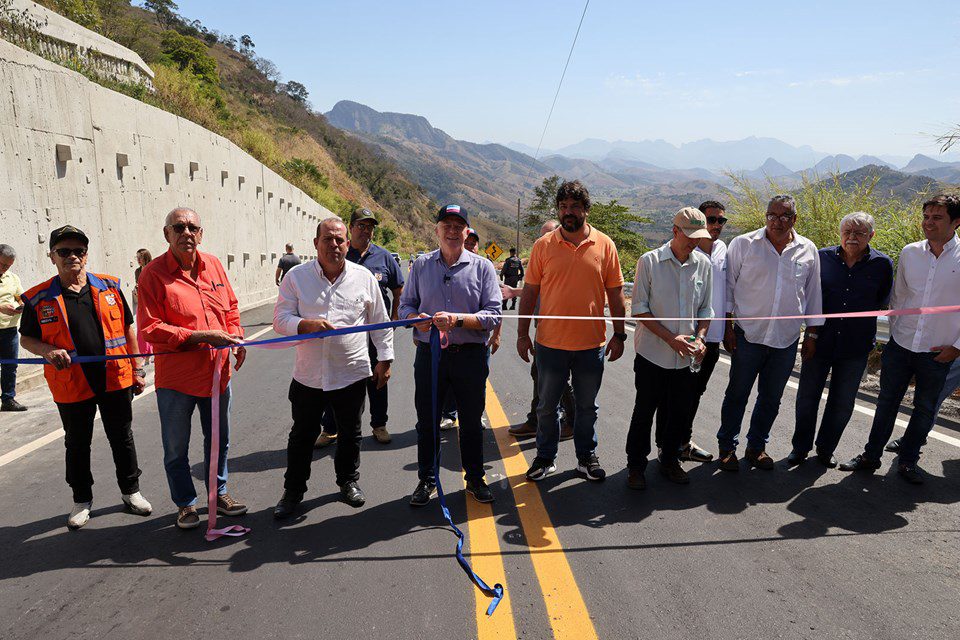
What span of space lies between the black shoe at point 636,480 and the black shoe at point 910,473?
1982 millimetres

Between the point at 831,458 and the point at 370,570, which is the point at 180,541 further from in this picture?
the point at 831,458

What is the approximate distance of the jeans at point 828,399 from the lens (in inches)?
172

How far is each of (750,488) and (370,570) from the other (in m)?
2.78

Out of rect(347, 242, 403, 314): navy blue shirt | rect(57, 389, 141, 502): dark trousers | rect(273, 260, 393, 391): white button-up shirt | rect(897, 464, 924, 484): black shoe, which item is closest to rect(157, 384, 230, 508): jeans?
rect(57, 389, 141, 502): dark trousers

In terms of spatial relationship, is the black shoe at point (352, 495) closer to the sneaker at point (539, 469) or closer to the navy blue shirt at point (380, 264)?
the sneaker at point (539, 469)

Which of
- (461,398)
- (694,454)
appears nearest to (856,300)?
(694,454)

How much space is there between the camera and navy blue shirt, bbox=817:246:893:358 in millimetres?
4328

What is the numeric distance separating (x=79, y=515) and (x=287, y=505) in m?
1.26

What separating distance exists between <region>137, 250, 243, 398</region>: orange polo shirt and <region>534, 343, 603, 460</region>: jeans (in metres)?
2.25

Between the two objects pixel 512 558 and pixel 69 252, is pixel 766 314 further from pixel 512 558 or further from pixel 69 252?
pixel 69 252

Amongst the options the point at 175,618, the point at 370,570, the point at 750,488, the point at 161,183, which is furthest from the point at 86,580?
the point at 161,183

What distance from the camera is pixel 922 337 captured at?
4.16 m

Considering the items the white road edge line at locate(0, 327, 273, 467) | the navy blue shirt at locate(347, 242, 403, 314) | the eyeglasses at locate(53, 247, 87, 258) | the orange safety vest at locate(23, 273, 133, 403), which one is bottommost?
the white road edge line at locate(0, 327, 273, 467)

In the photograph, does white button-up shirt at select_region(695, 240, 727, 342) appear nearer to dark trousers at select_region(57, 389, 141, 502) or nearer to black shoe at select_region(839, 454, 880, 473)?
black shoe at select_region(839, 454, 880, 473)
